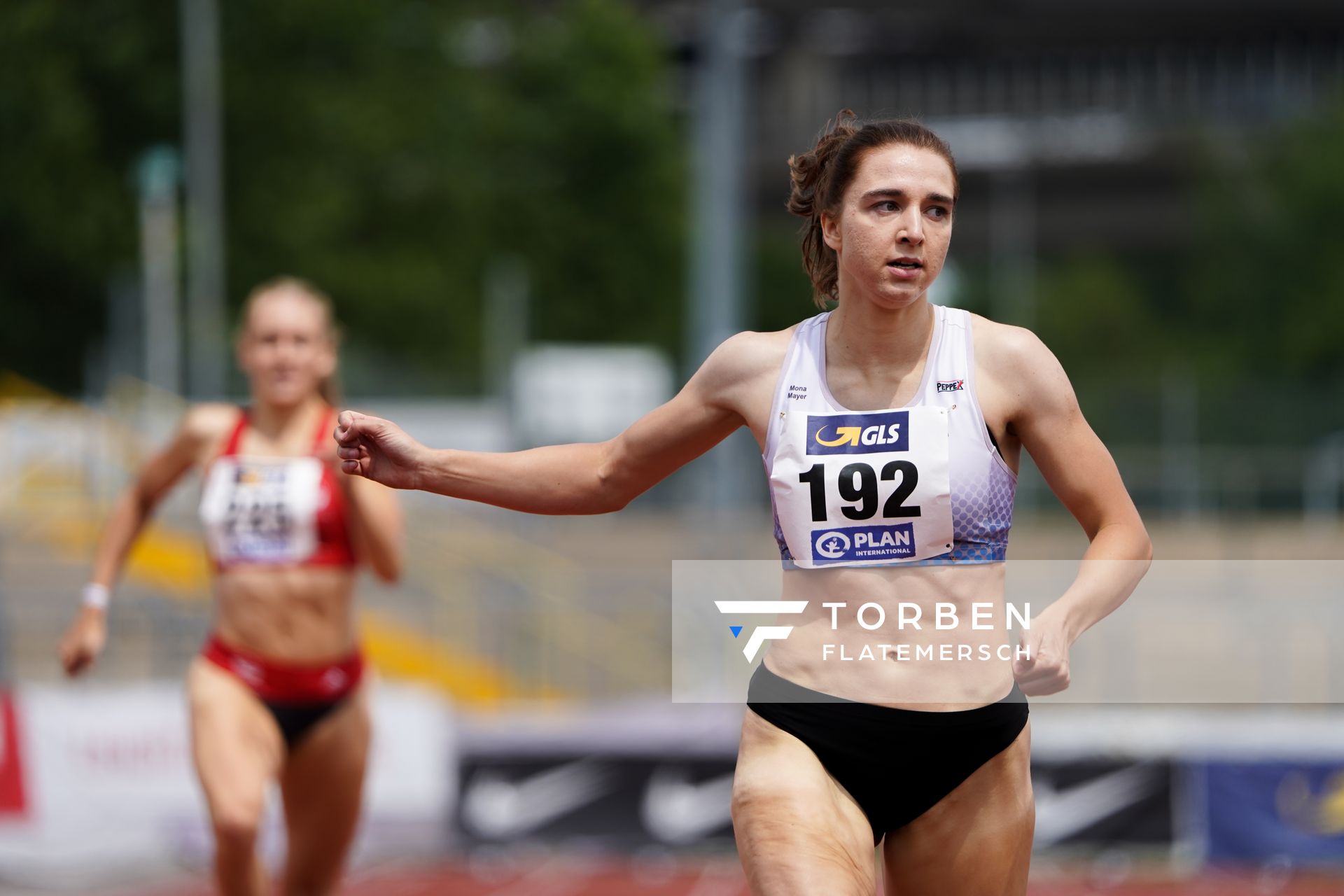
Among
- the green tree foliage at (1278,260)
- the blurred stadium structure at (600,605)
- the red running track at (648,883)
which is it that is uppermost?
the green tree foliage at (1278,260)

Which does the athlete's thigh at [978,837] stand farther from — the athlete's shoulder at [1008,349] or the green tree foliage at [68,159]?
the green tree foliage at [68,159]

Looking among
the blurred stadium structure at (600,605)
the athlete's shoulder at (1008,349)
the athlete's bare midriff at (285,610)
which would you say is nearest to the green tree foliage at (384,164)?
the blurred stadium structure at (600,605)

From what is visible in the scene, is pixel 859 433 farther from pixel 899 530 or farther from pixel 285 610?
pixel 285 610

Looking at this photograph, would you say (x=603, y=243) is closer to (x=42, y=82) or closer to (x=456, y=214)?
(x=456, y=214)

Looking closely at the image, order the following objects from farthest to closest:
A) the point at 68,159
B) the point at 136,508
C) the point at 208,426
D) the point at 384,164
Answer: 1. the point at 384,164
2. the point at 68,159
3. the point at 136,508
4. the point at 208,426

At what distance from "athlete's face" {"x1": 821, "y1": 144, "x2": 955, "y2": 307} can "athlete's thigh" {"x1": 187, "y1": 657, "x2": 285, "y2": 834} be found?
311 centimetres

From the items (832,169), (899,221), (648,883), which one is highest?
(832,169)

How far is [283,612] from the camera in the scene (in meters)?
6.30

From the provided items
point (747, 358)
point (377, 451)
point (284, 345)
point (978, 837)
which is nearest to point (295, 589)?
point (284, 345)

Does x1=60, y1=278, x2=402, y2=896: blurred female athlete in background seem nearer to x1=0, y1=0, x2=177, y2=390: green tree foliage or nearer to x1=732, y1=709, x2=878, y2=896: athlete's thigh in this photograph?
x1=732, y1=709, x2=878, y2=896: athlete's thigh

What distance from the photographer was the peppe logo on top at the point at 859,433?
3826mm

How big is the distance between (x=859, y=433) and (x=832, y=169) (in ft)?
1.94

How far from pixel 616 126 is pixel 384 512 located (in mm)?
38276

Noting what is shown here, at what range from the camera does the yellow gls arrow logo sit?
385 cm
